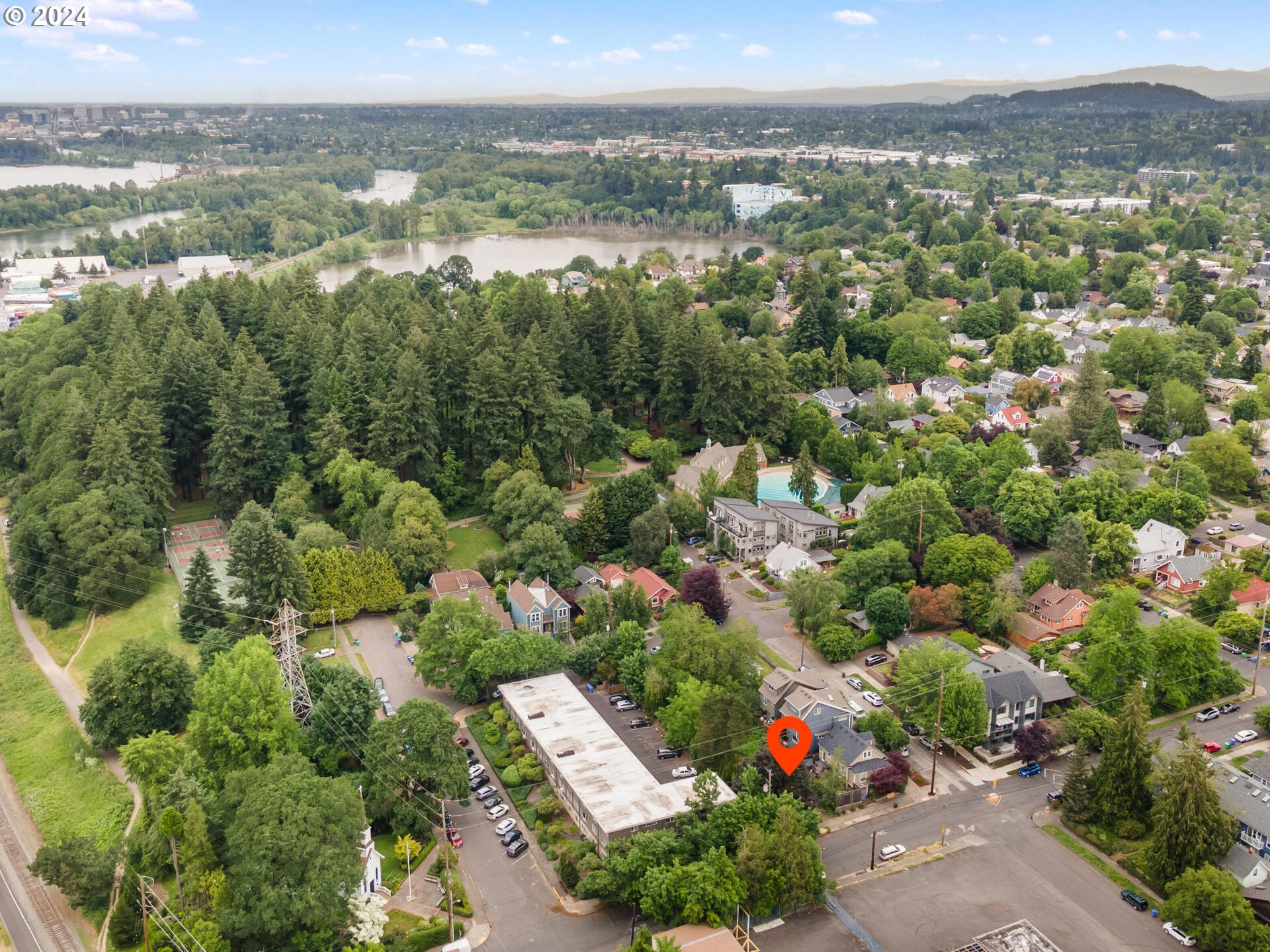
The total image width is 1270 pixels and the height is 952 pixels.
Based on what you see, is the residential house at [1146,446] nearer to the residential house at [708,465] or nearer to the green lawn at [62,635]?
the residential house at [708,465]

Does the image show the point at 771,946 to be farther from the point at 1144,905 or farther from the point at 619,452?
the point at 619,452

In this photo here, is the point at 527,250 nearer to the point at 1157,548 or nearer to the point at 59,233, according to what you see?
the point at 59,233

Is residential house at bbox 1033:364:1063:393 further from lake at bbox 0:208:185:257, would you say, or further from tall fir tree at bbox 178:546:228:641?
lake at bbox 0:208:185:257

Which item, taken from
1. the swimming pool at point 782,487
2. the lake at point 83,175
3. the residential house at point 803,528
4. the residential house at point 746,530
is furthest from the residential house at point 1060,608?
the lake at point 83,175

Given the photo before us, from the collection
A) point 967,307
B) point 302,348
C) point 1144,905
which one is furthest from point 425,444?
point 967,307

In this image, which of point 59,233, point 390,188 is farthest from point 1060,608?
point 390,188

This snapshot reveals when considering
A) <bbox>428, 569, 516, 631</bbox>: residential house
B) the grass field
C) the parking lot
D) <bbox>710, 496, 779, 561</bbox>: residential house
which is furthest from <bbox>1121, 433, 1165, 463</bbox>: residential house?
the grass field
